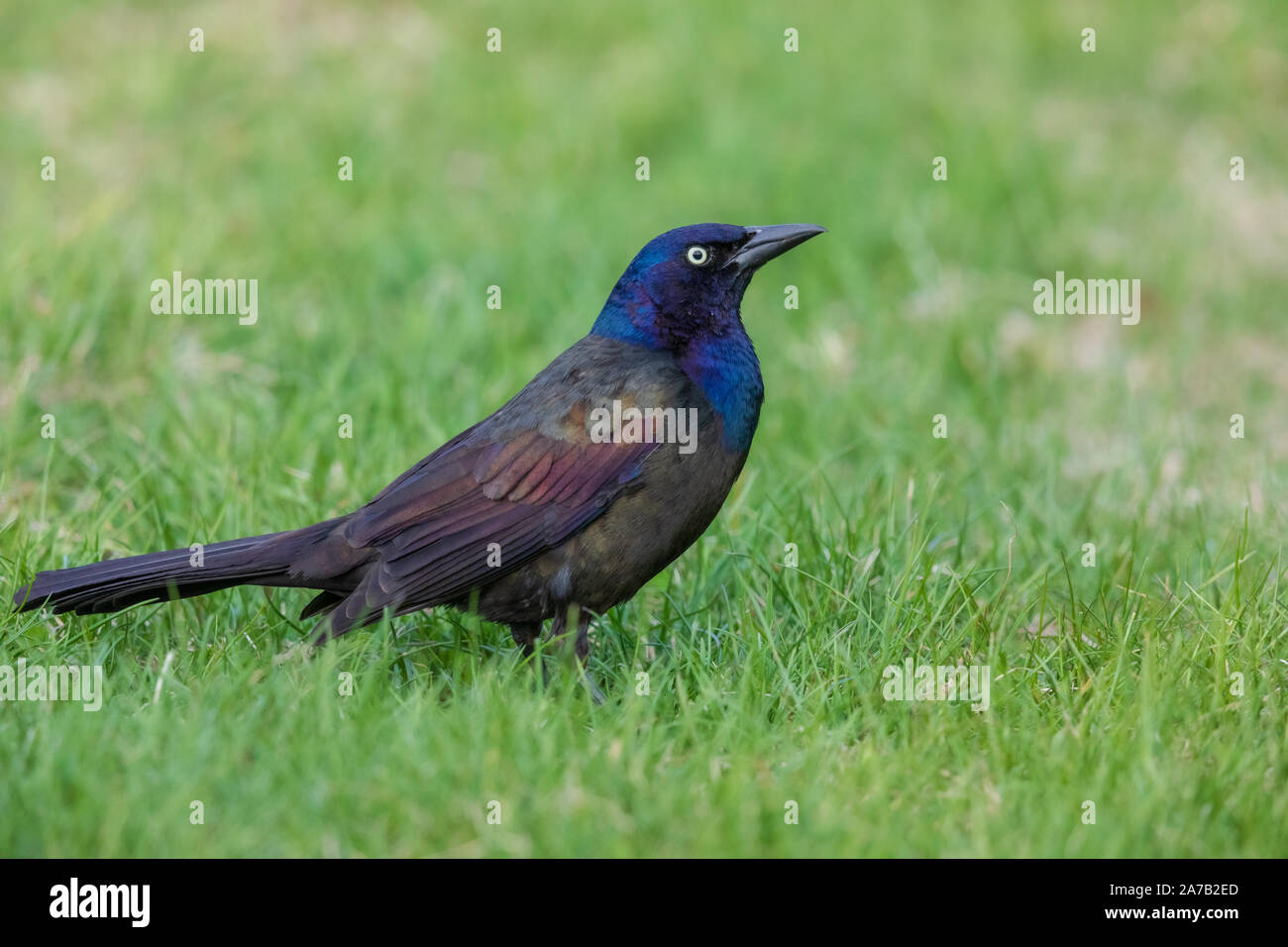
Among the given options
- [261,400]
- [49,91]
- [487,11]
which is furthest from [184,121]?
[261,400]

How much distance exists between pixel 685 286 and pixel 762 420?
1.87 meters

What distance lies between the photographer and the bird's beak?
173 inches

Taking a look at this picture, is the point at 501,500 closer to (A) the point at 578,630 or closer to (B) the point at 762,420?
(A) the point at 578,630

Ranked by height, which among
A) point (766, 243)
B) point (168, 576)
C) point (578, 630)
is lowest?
point (578, 630)

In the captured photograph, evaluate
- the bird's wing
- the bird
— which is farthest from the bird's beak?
the bird's wing

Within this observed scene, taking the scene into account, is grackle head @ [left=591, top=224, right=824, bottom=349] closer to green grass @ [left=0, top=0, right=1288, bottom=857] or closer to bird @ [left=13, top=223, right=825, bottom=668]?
bird @ [left=13, top=223, right=825, bottom=668]

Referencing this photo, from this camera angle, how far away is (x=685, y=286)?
4312 mm

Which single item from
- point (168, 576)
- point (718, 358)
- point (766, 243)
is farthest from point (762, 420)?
point (168, 576)

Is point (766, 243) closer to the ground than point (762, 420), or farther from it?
farther from it

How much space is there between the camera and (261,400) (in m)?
5.76

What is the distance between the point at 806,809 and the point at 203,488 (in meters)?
2.54

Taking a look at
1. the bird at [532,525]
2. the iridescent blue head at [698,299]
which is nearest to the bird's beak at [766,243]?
the iridescent blue head at [698,299]

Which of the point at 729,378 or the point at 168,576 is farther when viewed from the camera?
the point at 729,378

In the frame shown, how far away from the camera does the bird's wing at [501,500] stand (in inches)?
156
